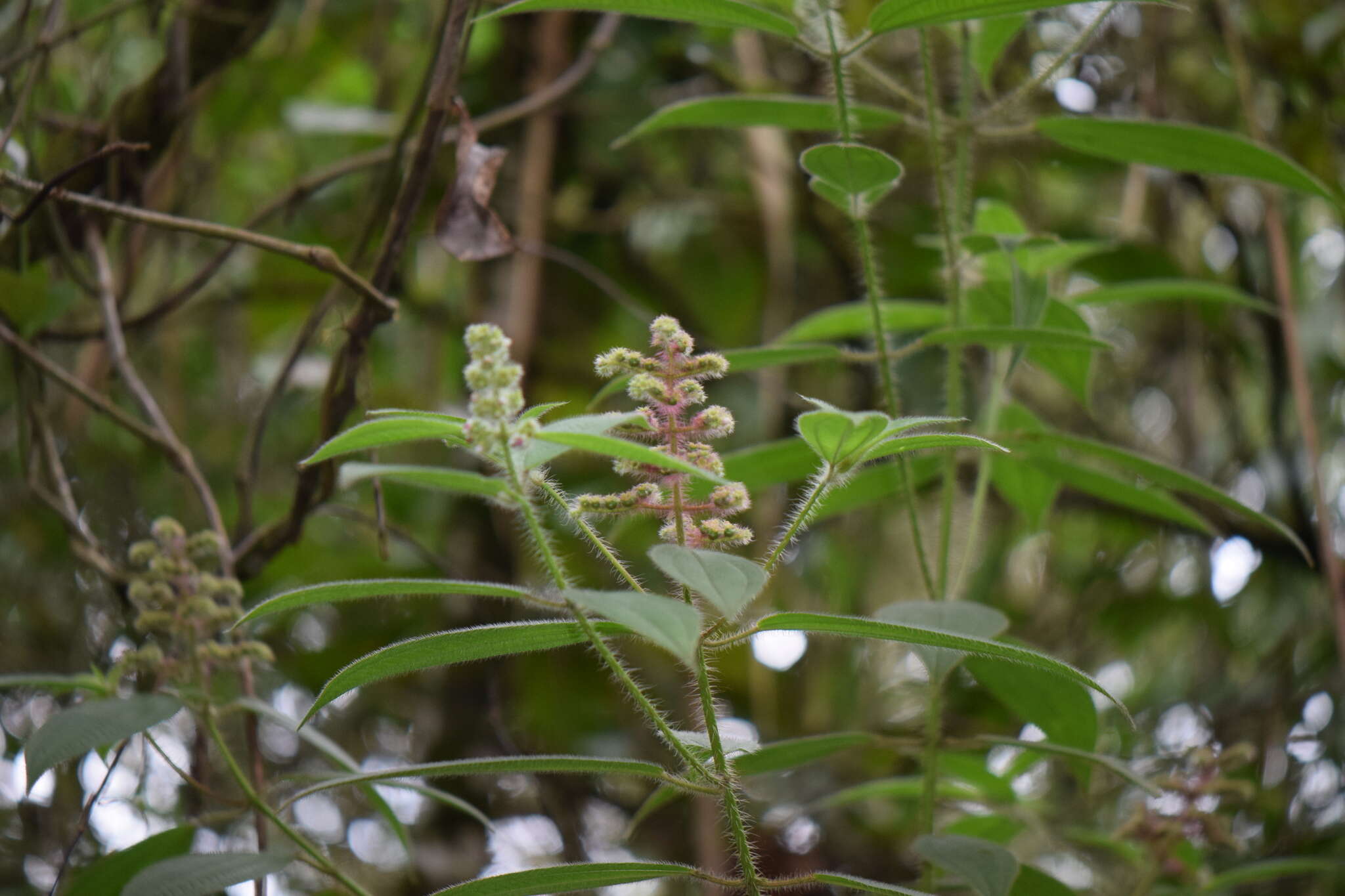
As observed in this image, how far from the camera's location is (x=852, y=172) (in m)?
0.81

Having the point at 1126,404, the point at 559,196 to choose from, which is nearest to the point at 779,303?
the point at 559,196

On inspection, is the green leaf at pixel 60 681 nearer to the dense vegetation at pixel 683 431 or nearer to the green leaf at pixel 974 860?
the dense vegetation at pixel 683 431

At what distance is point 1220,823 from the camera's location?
3.39 feet

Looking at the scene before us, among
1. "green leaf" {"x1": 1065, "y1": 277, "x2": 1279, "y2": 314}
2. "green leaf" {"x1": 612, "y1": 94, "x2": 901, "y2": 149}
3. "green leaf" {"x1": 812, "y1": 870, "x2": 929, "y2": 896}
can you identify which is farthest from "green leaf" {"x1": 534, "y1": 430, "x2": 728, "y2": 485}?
"green leaf" {"x1": 1065, "y1": 277, "x2": 1279, "y2": 314}

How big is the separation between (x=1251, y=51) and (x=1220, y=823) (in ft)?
4.39

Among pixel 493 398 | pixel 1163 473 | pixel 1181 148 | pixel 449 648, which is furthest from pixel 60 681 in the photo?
pixel 1181 148

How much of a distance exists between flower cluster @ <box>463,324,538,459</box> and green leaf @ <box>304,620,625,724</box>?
14 cm

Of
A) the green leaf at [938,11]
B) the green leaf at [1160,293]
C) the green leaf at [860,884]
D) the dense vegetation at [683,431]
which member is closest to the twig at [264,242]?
the dense vegetation at [683,431]

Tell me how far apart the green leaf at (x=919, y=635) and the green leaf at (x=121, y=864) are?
1.99 ft

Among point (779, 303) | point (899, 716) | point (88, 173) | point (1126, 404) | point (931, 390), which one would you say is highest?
point (88, 173)

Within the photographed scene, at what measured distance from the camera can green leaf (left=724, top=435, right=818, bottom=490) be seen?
1.00m

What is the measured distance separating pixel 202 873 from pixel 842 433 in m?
0.53

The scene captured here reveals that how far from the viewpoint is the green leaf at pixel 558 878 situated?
68cm

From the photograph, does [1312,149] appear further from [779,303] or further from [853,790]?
[853,790]
